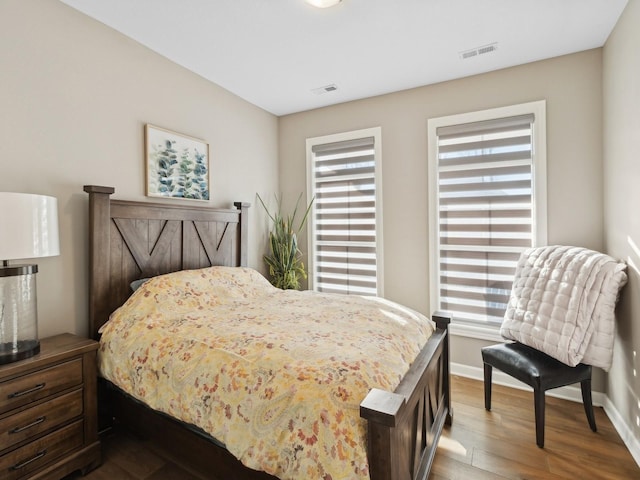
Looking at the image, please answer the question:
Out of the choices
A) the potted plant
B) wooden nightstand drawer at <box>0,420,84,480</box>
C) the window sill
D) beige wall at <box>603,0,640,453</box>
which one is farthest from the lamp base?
beige wall at <box>603,0,640,453</box>

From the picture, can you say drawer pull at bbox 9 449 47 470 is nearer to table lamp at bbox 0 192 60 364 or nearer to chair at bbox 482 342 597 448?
table lamp at bbox 0 192 60 364

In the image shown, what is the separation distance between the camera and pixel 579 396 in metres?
2.66

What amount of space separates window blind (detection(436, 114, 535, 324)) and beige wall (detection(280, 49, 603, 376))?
17 centimetres

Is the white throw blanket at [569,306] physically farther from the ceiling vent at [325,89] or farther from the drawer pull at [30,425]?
the drawer pull at [30,425]

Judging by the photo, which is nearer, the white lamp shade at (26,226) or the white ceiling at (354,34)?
the white lamp shade at (26,226)

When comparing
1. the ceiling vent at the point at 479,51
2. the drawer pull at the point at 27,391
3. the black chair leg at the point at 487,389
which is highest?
the ceiling vent at the point at 479,51

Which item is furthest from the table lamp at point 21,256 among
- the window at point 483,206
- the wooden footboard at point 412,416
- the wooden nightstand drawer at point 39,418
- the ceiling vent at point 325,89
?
the window at point 483,206

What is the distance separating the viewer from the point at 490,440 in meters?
2.15

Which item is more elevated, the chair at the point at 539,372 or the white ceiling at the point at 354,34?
the white ceiling at the point at 354,34

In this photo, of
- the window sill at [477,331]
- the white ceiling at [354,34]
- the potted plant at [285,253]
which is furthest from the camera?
the potted plant at [285,253]

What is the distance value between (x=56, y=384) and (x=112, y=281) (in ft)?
2.38

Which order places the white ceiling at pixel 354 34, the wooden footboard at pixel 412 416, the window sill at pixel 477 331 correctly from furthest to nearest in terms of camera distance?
the window sill at pixel 477 331
the white ceiling at pixel 354 34
the wooden footboard at pixel 412 416

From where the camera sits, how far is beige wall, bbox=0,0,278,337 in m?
1.92

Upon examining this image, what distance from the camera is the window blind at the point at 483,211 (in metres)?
2.91
